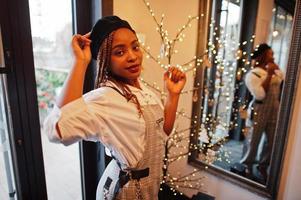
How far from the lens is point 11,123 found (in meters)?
1.07

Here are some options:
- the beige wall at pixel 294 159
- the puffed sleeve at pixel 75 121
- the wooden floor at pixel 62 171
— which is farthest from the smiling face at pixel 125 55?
the beige wall at pixel 294 159

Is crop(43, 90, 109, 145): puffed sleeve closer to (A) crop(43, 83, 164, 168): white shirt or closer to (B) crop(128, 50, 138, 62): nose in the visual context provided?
(A) crop(43, 83, 164, 168): white shirt

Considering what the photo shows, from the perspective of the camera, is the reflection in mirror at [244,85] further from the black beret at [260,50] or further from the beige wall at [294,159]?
the beige wall at [294,159]

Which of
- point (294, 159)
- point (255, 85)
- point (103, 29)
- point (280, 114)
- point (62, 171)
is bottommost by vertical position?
point (62, 171)

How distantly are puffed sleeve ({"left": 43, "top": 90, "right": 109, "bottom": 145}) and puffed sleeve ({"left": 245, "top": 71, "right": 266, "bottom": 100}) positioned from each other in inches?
39.4

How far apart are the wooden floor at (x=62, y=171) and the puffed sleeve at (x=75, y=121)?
653 millimetres

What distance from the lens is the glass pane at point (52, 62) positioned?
1142 millimetres

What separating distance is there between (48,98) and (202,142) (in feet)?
3.35

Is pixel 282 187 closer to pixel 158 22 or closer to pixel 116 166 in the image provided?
pixel 116 166

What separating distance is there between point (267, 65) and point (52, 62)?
1171mm

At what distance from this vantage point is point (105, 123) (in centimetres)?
73

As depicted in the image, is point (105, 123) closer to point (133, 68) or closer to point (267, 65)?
point (133, 68)

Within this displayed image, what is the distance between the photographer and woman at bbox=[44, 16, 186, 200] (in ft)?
2.13

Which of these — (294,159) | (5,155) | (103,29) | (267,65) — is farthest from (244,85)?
(5,155)
